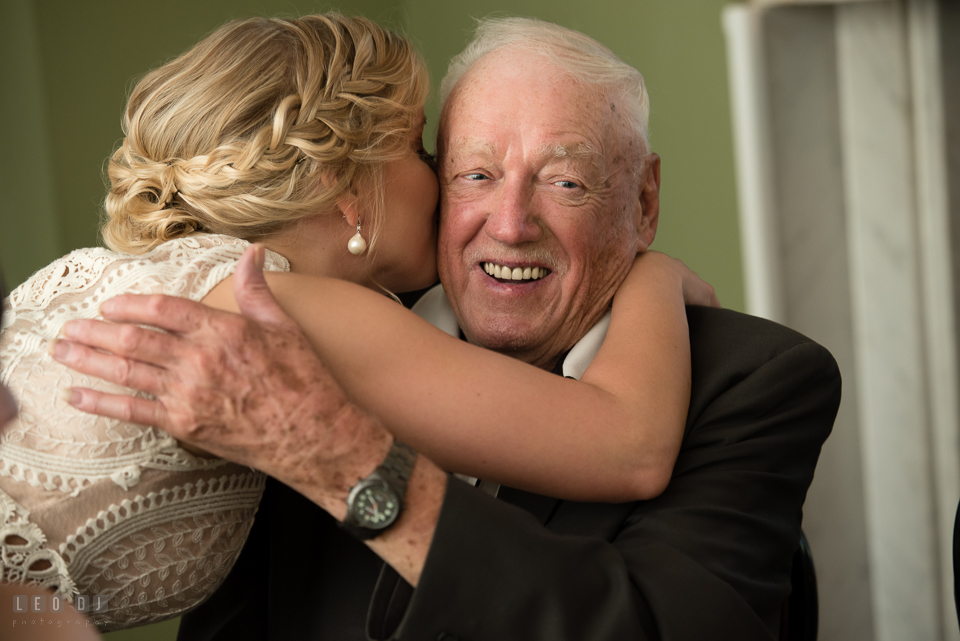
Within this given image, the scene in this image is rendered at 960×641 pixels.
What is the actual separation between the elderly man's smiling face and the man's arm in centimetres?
66

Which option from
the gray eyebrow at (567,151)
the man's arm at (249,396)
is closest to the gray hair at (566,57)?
the gray eyebrow at (567,151)

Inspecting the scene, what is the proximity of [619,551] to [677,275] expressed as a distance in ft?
2.31

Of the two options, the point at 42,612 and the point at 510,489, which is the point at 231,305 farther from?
the point at 510,489

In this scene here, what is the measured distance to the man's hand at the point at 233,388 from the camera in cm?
93

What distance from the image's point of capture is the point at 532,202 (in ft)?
5.20

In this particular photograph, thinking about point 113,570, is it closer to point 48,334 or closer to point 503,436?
point 48,334

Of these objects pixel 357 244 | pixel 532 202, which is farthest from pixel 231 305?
pixel 532 202

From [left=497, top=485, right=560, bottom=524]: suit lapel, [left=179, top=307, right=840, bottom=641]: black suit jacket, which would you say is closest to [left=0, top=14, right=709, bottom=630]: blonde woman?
[left=179, top=307, right=840, bottom=641]: black suit jacket

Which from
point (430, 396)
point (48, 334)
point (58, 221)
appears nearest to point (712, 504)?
point (430, 396)

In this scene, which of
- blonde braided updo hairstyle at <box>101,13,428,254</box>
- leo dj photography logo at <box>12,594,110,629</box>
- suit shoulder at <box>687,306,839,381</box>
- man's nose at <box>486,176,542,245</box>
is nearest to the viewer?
leo dj photography logo at <box>12,594,110,629</box>

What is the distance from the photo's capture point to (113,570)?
1129mm

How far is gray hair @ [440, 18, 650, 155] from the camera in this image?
1628 mm

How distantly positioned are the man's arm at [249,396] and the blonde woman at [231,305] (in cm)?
5

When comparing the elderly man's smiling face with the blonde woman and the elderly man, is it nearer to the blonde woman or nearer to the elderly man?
the elderly man
